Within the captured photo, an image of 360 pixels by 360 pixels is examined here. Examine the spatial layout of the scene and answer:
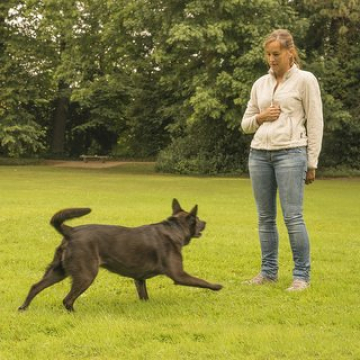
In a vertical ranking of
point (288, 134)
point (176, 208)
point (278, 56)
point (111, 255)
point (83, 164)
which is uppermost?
point (278, 56)

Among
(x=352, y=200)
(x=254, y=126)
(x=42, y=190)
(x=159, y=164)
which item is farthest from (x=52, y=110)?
(x=254, y=126)

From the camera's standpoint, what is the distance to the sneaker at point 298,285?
6.08m

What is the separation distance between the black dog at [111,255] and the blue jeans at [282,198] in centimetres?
103

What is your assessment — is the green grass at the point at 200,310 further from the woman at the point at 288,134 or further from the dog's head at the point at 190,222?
the woman at the point at 288,134

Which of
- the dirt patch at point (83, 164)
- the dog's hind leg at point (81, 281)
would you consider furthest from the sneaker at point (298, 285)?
the dirt patch at point (83, 164)

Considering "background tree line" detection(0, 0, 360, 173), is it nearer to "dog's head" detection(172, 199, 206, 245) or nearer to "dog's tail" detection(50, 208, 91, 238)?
"dog's head" detection(172, 199, 206, 245)

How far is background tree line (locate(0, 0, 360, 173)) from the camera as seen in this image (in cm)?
2567

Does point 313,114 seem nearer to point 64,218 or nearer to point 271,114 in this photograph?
point 271,114

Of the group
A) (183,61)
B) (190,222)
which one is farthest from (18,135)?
(190,222)

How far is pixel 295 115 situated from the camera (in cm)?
606

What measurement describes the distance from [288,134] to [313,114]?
0.99 ft

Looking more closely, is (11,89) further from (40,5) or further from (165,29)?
(165,29)

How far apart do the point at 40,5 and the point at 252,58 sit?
1436 cm

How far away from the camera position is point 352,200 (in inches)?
674
